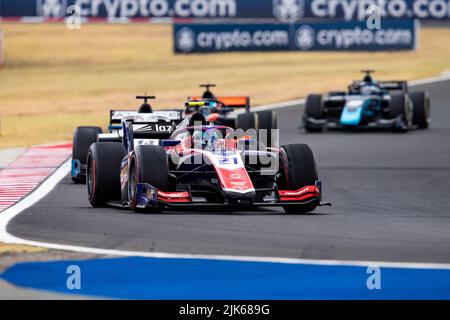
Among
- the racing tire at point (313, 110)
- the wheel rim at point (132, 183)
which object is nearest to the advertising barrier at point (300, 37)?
the racing tire at point (313, 110)

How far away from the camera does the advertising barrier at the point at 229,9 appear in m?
60.2

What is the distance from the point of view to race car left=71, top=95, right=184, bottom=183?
1870 centimetres

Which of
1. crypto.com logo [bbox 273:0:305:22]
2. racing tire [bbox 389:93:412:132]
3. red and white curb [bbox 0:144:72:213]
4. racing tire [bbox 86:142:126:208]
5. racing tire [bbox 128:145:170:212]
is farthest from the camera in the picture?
crypto.com logo [bbox 273:0:305:22]

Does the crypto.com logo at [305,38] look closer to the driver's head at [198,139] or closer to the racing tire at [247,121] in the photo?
the racing tire at [247,121]

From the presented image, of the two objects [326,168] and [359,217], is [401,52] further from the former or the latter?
[359,217]

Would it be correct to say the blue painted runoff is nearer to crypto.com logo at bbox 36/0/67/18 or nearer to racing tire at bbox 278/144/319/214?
racing tire at bbox 278/144/319/214

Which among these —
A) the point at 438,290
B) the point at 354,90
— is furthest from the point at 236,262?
the point at 354,90

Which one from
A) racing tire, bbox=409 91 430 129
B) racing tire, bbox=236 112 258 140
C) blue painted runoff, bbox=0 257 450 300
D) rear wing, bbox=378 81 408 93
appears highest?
blue painted runoff, bbox=0 257 450 300

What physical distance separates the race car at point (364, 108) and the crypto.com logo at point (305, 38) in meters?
26.2

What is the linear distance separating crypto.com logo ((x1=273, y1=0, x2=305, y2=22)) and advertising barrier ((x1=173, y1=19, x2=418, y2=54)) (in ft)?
5.50

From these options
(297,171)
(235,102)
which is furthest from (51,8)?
(297,171)

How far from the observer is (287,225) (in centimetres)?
1401

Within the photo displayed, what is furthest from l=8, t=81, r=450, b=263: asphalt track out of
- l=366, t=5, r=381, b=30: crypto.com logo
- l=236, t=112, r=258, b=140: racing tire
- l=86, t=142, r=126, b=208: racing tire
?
l=366, t=5, r=381, b=30: crypto.com logo

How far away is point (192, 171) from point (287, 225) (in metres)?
2.07
